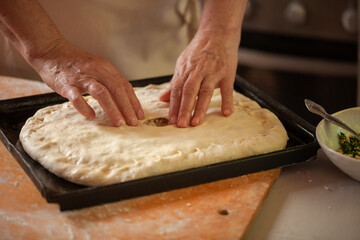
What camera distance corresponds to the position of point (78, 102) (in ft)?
4.77

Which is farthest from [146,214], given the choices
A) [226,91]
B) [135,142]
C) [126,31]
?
[126,31]

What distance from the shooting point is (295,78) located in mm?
3158

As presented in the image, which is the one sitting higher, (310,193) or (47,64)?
(47,64)

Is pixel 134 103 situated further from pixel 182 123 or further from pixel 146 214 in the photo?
pixel 146 214

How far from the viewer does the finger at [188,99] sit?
1.52 m

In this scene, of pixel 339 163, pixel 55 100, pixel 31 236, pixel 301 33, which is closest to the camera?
pixel 31 236

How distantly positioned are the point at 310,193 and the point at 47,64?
971mm

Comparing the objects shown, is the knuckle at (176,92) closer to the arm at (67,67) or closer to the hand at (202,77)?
the hand at (202,77)

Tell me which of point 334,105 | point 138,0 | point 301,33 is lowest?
point 334,105

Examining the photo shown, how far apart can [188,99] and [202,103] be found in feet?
0.19

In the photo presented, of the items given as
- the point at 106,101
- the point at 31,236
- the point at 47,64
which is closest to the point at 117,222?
the point at 31,236

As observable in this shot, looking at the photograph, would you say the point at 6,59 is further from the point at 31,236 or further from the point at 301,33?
the point at 301,33

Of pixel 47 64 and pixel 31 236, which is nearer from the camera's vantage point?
pixel 31 236

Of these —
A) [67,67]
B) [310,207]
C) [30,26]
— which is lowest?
[310,207]
